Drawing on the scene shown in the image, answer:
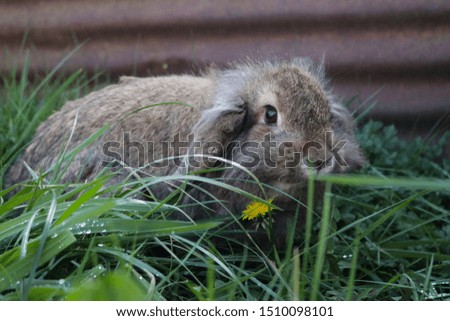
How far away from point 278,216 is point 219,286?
0.63 metres

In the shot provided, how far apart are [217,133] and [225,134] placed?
0.04 m

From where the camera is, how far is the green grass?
1.94 meters

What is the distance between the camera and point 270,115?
2.62 metres

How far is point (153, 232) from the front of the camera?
2.25m

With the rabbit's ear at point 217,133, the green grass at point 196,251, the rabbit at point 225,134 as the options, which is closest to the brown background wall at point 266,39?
the green grass at point 196,251

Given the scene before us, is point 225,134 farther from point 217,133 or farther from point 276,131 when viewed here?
point 276,131

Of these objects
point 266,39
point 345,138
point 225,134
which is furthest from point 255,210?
point 266,39

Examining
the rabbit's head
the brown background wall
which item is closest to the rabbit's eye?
the rabbit's head

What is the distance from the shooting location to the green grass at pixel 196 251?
1943mm

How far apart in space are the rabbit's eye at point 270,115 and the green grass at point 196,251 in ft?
1.20

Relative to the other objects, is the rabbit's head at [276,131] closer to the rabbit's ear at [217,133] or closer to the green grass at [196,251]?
the rabbit's ear at [217,133]

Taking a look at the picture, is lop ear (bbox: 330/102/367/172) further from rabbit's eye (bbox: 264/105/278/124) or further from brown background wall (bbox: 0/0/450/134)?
brown background wall (bbox: 0/0/450/134)
